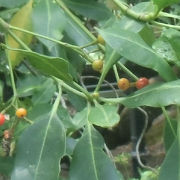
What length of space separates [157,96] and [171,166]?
11 cm

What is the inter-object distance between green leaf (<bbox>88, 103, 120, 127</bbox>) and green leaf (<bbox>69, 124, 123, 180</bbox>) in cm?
6

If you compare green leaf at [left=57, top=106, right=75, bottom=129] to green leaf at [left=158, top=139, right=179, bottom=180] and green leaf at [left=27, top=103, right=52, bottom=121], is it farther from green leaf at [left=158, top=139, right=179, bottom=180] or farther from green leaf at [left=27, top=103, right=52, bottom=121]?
green leaf at [left=158, top=139, right=179, bottom=180]

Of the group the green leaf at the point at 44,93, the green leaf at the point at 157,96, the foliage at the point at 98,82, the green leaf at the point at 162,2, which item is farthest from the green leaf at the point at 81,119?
the green leaf at the point at 44,93

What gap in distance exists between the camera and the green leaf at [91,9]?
93 centimetres

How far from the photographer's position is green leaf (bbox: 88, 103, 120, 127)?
27.7 inches

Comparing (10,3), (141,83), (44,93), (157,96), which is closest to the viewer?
(157,96)

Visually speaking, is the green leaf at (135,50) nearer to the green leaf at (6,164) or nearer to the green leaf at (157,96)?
the green leaf at (157,96)

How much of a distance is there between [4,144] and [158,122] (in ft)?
11.7

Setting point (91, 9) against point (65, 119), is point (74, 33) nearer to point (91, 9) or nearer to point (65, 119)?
point (91, 9)

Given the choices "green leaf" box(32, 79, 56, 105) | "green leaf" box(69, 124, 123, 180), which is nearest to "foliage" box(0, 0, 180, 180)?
"green leaf" box(69, 124, 123, 180)

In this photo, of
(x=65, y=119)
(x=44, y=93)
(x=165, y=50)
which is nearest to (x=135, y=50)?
(x=165, y=50)

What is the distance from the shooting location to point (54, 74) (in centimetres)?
74

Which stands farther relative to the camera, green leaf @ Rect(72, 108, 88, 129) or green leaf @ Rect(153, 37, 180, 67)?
green leaf @ Rect(72, 108, 88, 129)

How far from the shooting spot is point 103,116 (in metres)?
0.71
